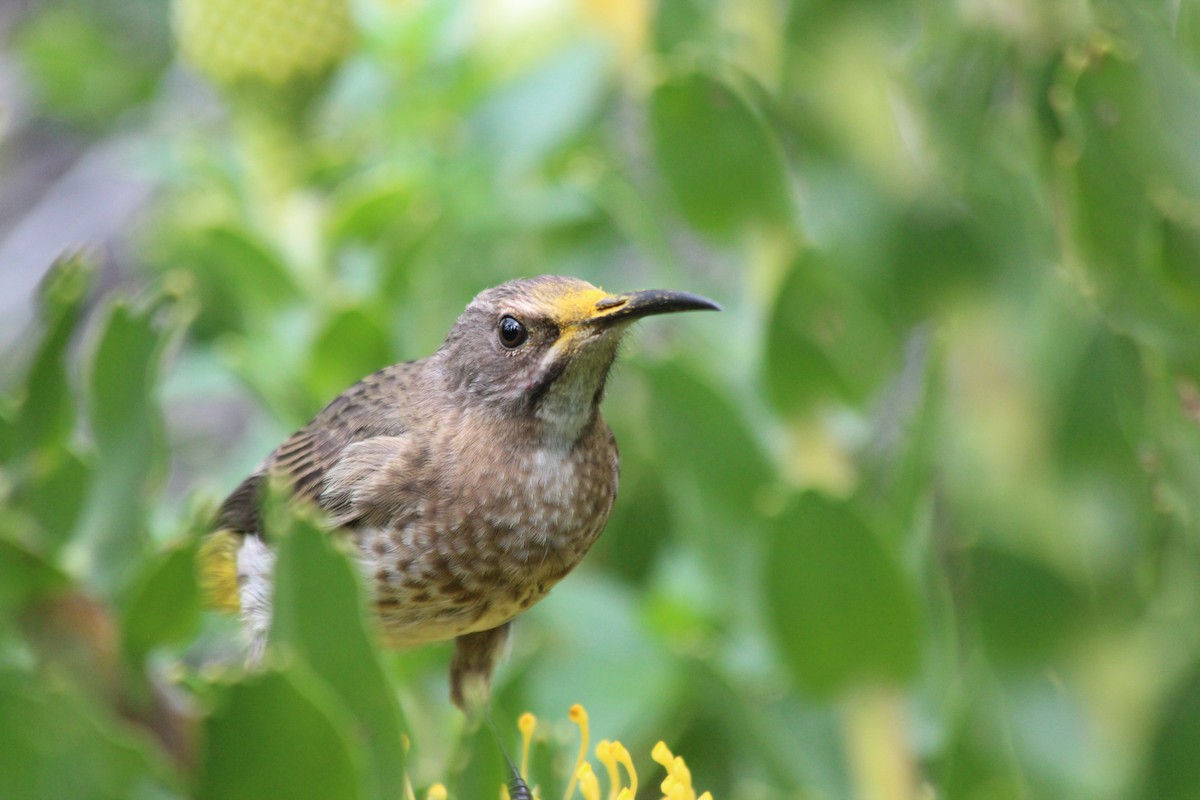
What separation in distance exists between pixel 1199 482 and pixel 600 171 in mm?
1188

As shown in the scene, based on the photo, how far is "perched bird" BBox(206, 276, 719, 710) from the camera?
1.58m

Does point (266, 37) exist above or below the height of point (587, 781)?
above

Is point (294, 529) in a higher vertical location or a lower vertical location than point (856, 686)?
higher

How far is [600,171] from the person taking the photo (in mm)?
2643

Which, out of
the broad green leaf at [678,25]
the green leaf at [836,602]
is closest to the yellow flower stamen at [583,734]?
the green leaf at [836,602]

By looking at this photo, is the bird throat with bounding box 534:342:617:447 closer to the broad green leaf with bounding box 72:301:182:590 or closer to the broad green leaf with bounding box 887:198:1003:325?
the broad green leaf with bounding box 72:301:182:590

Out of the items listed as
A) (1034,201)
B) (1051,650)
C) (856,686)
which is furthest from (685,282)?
(1051,650)

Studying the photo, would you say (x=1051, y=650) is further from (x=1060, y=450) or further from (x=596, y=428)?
(x=596, y=428)

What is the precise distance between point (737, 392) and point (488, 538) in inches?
34.3

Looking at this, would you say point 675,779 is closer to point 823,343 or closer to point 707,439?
point 707,439

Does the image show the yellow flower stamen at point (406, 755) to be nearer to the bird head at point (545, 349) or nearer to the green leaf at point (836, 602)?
the bird head at point (545, 349)

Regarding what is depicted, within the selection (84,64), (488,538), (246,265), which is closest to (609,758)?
(488,538)

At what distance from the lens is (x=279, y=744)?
1.20 metres

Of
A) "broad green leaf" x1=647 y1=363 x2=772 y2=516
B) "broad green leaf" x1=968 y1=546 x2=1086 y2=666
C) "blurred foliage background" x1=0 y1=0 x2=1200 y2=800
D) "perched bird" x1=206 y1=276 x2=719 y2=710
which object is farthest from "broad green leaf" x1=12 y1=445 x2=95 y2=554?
"broad green leaf" x1=968 y1=546 x2=1086 y2=666
